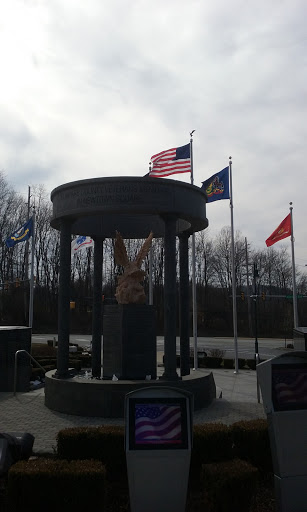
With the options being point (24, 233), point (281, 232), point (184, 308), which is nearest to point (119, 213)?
point (184, 308)

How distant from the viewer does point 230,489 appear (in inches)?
184

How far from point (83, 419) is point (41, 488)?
5750mm

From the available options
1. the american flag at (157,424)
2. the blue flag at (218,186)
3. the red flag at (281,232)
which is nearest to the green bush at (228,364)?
the red flag at (281,232)

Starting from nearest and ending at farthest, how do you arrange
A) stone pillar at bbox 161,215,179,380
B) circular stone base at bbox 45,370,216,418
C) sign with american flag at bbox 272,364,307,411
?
1. sign with american flag at bbox 272,364,307,411
2. circular stone base at bbox 45,370,216,418
3. stone pillar at bbox 161,215,179,380

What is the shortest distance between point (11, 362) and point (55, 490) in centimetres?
1021

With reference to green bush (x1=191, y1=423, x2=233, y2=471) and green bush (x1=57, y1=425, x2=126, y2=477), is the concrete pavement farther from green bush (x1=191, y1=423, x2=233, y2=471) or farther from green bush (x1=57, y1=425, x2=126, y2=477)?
green bush (x1=191, y1=423, x2=233, y2=471)

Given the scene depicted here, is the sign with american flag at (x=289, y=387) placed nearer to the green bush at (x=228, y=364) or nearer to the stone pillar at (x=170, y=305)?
the stone pillar at (x=170, y=305)

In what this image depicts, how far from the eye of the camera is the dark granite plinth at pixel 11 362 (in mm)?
13969

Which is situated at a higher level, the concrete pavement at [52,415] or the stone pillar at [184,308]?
the stone pillar at [184,308]

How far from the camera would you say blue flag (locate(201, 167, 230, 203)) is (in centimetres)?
1942

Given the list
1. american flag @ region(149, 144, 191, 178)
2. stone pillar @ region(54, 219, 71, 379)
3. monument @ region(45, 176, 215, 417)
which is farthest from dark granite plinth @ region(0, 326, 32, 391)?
american flag @ region(149, 144, 191, 178)

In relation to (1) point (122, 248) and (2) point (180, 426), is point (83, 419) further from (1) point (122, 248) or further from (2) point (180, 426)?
(2) point (180, 426)

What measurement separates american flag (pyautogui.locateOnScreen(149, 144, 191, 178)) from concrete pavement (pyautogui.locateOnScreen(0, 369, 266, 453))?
9.00m

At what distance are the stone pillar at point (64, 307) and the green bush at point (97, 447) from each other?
18.6ft
